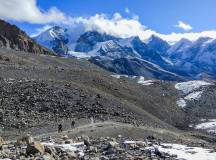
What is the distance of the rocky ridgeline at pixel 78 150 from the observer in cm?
2898

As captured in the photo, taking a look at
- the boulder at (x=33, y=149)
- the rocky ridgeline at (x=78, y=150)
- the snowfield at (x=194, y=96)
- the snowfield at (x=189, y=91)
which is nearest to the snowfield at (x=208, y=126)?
the snowfield at (x=189, y=91)

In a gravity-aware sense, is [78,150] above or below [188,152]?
above

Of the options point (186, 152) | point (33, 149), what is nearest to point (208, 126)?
point (186, 152)

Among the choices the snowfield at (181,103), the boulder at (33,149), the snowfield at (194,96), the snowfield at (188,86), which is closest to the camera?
the boulder at (33,149)

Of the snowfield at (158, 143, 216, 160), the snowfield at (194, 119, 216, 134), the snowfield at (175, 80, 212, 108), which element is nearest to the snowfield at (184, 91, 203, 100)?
the snowfield at (175, 80, 212, 108)

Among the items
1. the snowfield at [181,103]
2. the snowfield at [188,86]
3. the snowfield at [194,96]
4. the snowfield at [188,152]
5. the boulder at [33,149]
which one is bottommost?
the snowfield at [188,152]

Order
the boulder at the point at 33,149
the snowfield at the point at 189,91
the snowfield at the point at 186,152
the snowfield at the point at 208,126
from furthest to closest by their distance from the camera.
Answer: the snowfield at the point at 189,91 < the snowfield at the point at 208,126 < the snowfield at the point at 186,152 < the boulder at the point at 33,149

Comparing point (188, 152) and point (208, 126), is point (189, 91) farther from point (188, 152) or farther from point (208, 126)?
point (188, 152)

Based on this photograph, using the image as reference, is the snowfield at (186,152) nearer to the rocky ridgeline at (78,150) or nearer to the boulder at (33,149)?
the rocky ridgeline at (78,150)

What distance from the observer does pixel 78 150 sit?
34.0 m

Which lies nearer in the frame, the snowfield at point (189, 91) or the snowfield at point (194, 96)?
the snowfield at point (189, 91)

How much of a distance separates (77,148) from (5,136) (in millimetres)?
22232

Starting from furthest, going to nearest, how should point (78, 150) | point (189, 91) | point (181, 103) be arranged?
point (189, 91) < point (181, 103) < point (78, 150)

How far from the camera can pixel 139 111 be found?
278 feet
